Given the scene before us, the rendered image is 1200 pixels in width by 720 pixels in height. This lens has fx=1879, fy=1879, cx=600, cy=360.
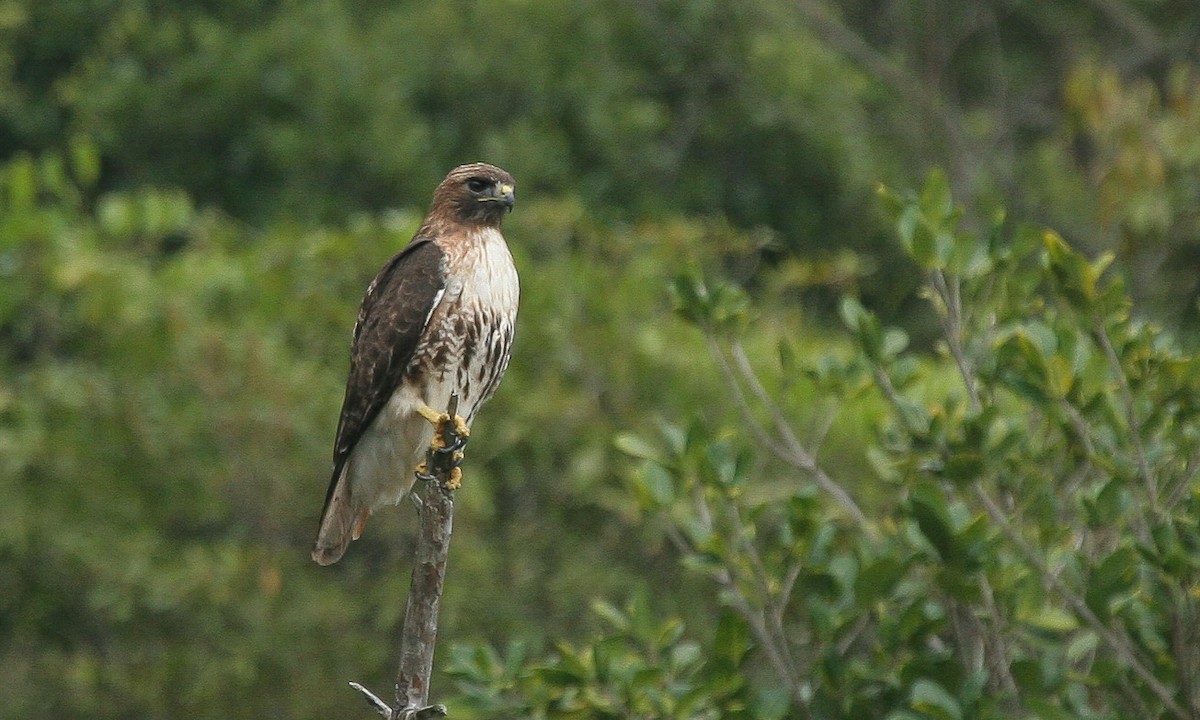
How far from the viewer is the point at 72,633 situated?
8.55m

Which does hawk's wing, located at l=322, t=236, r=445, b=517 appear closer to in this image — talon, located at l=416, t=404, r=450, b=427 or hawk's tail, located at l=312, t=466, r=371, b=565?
talon, located at l=416, t=404, r=450, b=427

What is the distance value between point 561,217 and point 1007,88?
25.1ft

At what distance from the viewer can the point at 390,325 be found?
15.5ft

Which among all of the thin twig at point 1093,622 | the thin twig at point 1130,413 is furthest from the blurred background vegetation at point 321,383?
the thin twig at point 1093,622

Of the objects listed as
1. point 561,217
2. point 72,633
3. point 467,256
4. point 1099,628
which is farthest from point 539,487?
point 1099,628

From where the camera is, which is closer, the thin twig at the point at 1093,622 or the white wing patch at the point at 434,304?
the thin twig at the point at 1093,622

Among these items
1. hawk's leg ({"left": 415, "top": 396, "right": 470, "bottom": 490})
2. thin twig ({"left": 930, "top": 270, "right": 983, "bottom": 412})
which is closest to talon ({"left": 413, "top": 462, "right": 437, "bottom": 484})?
hawk's leg ({"left": 415, "top": 396, "right": 470, "bottom": 490})

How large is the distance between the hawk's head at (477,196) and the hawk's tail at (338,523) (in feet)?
2.52

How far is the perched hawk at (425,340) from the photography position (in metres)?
4.68

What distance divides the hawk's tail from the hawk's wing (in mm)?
202

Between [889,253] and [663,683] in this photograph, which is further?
[889,253]

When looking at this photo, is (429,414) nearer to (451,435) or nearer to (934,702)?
(451,435)

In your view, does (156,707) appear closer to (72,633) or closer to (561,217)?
(72,633)

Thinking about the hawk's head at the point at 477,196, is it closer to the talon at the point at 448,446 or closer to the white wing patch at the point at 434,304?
the white wing patch at the point at 434,304
